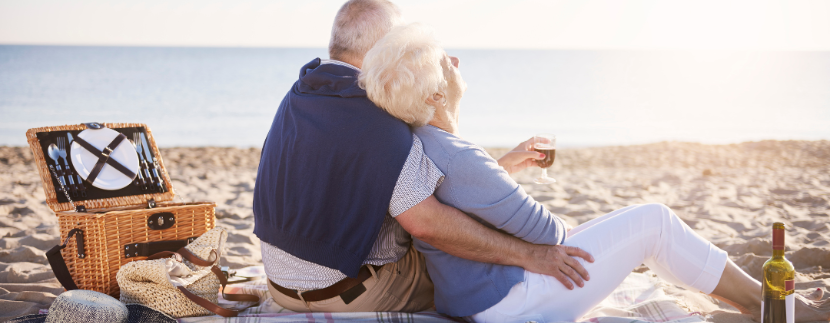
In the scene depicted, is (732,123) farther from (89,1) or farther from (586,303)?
(89,1)

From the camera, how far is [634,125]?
17109 mm

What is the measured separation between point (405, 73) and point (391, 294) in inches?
35.6

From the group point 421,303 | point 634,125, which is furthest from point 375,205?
point 634,125

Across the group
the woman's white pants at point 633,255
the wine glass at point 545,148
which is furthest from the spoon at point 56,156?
the wine glass at point 545,148

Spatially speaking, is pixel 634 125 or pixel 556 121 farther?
pixel 556 121

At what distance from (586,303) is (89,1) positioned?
39.7 m

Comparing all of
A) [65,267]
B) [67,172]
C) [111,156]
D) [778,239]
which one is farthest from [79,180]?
[778,239]

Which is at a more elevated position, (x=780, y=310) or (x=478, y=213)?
(x=478, y=213)

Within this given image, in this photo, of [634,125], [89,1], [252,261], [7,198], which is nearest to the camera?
[252,261]

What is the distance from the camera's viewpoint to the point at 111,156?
2.80m

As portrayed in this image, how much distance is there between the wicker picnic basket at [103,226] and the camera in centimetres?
254

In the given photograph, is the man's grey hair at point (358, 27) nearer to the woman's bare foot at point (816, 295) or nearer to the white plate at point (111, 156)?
the white plate at point (111, 156)

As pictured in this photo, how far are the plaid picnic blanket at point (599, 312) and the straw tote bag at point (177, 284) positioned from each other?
0.18 feet

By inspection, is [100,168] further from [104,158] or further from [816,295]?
[816,295]
